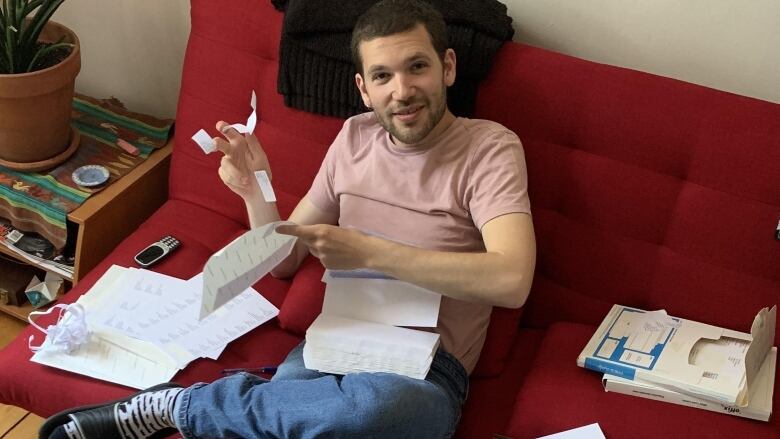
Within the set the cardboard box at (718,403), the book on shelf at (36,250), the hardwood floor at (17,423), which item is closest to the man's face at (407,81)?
the cardboard box at (718,403)

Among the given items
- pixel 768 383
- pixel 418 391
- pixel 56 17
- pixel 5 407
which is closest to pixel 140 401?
pixel 418 391

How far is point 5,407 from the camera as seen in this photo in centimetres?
213

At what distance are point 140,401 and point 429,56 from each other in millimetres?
874

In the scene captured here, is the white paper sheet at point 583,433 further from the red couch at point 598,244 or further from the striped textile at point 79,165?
the striped textile at point 79,165

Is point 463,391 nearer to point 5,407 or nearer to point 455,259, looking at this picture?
point 455,259

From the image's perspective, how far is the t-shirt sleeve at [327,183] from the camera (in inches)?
71.7

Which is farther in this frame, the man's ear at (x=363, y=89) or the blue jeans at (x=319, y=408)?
the man's ear at (x=363, y=89)

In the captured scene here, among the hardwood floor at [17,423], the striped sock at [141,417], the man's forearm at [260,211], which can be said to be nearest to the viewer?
the striped sock at [141,417]

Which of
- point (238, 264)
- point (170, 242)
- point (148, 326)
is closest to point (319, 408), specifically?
point (238, 264)

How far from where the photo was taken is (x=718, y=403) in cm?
153

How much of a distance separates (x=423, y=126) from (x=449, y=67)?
0.47ft

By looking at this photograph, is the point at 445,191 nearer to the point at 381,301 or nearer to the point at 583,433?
the point at 381,301

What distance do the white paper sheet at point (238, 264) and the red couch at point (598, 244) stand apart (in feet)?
0.93

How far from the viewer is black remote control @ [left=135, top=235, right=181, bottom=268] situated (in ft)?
6.42
